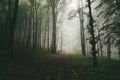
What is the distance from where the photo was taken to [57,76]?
12.3 meters

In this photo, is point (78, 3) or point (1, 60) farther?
point (78, 3)

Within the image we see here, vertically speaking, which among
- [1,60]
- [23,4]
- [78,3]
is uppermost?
[23,4]

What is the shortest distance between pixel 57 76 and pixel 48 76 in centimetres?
72

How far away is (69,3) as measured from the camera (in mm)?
38000

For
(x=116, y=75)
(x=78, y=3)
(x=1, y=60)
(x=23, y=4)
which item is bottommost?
(x=116, y=75)

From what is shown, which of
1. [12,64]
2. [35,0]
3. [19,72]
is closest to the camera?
[19,72]

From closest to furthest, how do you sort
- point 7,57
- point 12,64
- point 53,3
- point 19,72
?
point 19,72
point 12,64
point 7,57
point 53,3

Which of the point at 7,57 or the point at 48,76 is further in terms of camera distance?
the point at 7,57

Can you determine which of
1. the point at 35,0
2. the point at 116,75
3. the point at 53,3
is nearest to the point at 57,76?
the point at 116,75

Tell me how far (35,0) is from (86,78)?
1097 inches

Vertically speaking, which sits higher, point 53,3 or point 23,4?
point 23,4

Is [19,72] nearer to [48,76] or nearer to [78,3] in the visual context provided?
[48,76]

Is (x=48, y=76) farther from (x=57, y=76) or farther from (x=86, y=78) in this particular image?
(x=86, y=78)

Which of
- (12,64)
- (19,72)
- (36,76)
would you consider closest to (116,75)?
(36,76)
